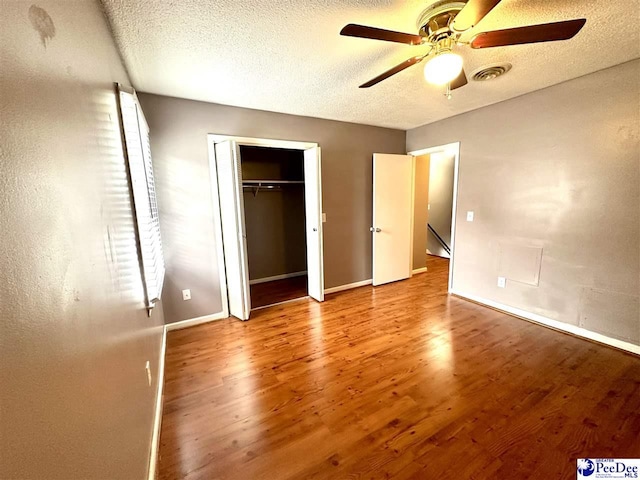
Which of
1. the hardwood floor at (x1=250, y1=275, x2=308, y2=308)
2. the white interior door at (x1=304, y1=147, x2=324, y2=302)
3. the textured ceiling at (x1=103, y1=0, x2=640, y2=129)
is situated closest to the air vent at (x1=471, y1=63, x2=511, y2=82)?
the textured ceiling at (x1=103, y1=0, x2=640, y2=129)

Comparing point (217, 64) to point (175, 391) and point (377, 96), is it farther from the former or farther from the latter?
point (175, 391)

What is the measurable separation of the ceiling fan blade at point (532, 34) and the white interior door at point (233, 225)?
2.17 metres

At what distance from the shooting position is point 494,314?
2.98 meters

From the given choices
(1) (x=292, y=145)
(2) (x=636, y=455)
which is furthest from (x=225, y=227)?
(2) (x=636, y=455)

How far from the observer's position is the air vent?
2100mm

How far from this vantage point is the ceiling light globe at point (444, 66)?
57.6 inches

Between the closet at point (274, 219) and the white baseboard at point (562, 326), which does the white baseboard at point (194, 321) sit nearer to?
the closet at point (274, 219)

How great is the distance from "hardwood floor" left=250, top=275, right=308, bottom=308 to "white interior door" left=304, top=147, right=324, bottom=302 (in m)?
0.41

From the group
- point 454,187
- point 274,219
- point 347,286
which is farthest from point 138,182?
point 454,187

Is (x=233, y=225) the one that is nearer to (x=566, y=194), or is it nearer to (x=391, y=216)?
(x=391, y=216)

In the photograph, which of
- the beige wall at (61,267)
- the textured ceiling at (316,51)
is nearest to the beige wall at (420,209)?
the textured ceiling at (316,51)

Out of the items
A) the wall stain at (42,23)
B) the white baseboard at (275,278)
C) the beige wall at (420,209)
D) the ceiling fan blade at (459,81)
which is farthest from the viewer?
the beige wall at (420,209)

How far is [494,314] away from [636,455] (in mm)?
1706

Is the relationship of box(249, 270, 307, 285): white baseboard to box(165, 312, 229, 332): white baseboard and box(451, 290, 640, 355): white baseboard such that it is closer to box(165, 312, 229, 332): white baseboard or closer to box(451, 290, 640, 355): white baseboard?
box(165, 312, 229, 332): white baseboard
